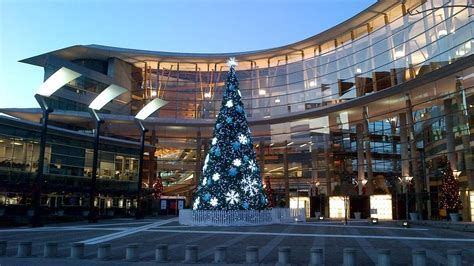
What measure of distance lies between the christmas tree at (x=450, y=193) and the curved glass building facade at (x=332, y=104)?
1.85 ft

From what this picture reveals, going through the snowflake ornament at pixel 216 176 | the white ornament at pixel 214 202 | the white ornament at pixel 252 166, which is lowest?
the white ornament at pixel 214 202

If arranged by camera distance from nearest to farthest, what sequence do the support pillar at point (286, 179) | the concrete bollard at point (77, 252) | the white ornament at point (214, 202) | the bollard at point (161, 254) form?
the bollard at point (161, 254)
the concrete bollard at point (77, 252)
the white ornament at point (214, 202)
the support pillar at point (286, 179)

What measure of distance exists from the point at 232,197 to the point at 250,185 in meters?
1.24

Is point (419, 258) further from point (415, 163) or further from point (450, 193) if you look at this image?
point (415, 163)

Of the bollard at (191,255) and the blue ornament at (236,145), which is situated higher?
the blue ornament at (236,145)

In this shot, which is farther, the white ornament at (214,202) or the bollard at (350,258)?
the white ornament at (214,202)

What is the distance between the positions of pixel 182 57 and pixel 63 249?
43472 mm

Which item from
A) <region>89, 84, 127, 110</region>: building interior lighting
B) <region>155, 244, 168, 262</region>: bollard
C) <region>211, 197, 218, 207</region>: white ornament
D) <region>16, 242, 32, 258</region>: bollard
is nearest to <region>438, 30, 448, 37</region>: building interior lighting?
<region>211, 197, 218, 207</region>: white ornament

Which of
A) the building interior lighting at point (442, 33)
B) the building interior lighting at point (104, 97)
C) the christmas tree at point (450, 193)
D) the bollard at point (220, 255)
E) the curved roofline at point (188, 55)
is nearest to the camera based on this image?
the bollard at point (220, 255)

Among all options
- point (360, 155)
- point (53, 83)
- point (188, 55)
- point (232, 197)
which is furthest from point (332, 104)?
point (53, 83)

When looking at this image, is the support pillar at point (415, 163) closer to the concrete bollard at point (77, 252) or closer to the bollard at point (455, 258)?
the bollard at point (455, 258)

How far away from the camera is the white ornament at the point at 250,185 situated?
25.8 m

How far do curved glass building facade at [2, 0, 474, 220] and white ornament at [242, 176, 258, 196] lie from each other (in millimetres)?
16275

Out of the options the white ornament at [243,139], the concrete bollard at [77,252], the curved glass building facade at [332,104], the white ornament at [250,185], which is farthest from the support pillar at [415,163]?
the concrete bollard at [77,252]
